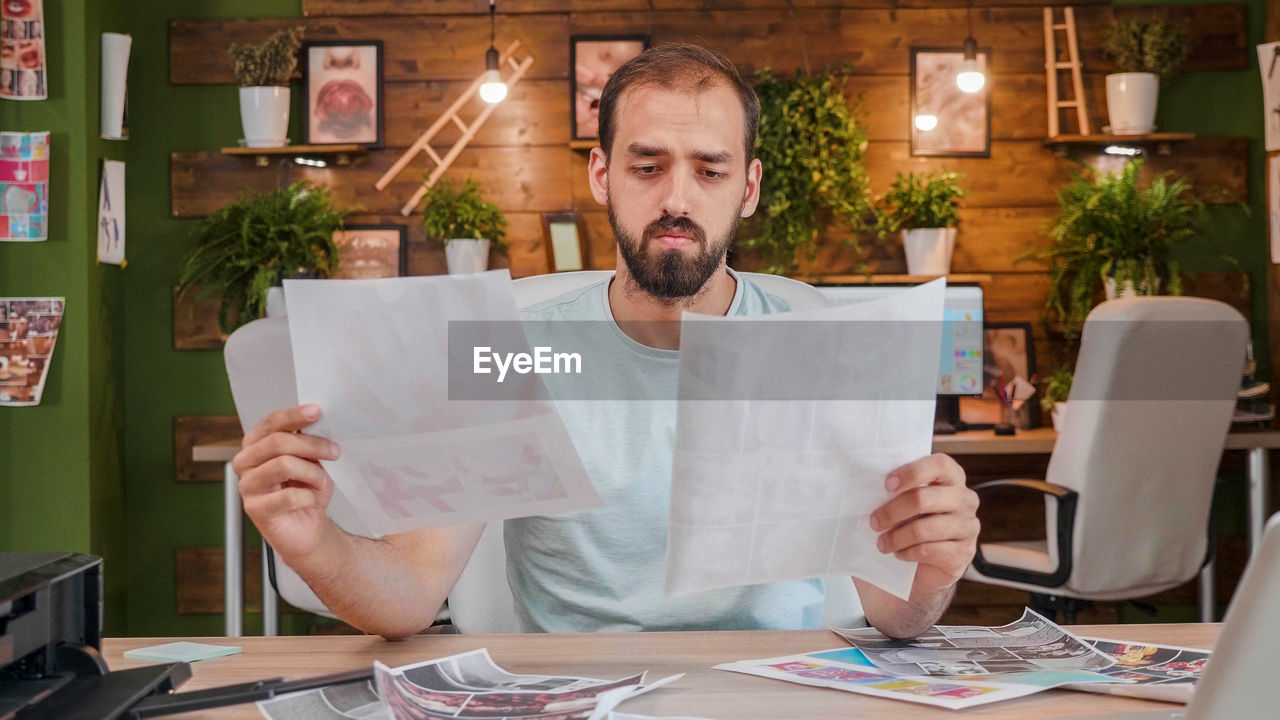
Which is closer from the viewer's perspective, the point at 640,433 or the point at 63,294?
the point at 640,433

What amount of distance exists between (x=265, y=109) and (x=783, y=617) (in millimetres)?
2691

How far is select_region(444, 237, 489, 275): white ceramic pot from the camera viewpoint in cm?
337

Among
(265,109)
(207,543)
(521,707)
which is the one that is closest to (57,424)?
(207,543)

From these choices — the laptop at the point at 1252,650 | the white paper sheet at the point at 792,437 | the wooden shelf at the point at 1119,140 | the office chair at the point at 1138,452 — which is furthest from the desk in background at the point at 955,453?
the laptop at the point at 1252,650

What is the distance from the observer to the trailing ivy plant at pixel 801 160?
3318mm

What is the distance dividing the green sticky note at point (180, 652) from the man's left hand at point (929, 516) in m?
0.66

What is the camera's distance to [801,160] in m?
3.32

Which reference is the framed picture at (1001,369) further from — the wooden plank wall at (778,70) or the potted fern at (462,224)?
the potted fern at (462,224)

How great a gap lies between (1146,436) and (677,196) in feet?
5.11

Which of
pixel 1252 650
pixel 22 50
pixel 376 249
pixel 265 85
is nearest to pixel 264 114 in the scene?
pixel 265 85

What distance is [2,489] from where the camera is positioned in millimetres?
3100

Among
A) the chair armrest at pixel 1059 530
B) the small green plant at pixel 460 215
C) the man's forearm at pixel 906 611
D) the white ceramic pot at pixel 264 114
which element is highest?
the white ceramic pot at pixel 264 114

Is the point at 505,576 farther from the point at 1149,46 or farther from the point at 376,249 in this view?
the point at 1149,46

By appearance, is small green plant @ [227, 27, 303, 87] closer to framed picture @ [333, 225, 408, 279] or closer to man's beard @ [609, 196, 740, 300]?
framed picture @ [333, 225, 408, 279]
